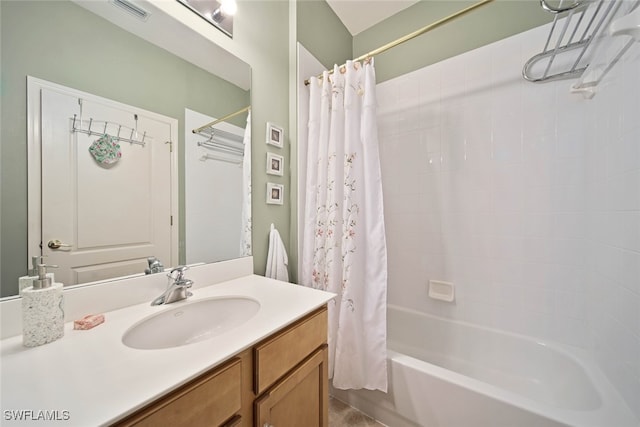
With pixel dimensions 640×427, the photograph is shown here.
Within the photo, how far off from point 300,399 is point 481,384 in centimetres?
77

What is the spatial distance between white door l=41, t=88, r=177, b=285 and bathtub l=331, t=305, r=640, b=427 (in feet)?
4.06

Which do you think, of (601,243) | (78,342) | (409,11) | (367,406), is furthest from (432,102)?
(78,342)

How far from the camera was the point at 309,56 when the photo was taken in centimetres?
156

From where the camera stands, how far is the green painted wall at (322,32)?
152 cm

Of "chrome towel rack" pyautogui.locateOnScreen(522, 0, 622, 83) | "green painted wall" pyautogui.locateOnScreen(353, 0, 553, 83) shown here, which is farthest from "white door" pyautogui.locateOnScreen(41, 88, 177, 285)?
"chrome towel rack" pyautogui.locateOnScreen(522, 0, 622, 83)

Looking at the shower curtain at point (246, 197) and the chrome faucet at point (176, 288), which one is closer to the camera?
the chrome faucet at point (176, 288)

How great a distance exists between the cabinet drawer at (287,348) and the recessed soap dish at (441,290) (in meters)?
1.08

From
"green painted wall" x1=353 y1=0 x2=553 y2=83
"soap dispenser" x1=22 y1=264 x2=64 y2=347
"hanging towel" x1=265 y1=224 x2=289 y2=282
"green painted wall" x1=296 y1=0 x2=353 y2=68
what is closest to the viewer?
"soap dispenser" x1=22 y1=264 x2=64 y2=347

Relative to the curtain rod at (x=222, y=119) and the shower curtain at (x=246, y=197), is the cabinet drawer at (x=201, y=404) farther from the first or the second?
the curtain rod at (x=222, y=119)

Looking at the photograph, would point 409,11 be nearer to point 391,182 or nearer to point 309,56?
point 309,56

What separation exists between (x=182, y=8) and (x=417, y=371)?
6.25 feet

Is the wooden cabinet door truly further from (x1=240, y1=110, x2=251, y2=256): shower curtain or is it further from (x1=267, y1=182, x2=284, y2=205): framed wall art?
(x1=267, y1=182, x2=284, y2=205): framed wall art

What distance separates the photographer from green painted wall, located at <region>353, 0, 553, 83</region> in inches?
55.8

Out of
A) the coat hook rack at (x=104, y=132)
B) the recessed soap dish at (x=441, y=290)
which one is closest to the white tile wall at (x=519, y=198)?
the recessed soap dish at (x=441, y=290)
